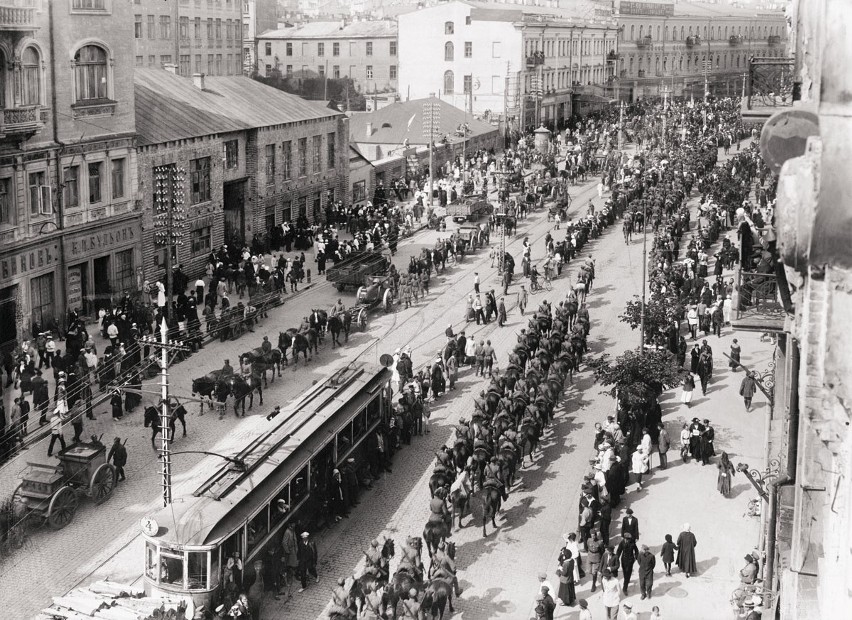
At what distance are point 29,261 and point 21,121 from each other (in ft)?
14.6

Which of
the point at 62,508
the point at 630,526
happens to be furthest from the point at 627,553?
the point at 62,508

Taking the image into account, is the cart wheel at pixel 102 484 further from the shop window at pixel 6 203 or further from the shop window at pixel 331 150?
the shop window at pixel 331 150

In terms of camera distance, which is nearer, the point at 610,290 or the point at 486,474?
the point at 486,474

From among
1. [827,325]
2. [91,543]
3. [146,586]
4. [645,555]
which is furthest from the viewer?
[91,543]

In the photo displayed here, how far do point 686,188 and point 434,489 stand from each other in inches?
1795

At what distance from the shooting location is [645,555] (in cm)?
2156

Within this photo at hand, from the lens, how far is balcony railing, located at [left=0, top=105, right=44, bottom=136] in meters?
35.2

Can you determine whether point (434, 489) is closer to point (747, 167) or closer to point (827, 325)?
point (827, 325)

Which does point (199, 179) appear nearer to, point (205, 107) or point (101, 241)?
point (205, 107)

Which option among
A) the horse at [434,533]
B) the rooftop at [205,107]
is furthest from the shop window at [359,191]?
the horse at [434,533]

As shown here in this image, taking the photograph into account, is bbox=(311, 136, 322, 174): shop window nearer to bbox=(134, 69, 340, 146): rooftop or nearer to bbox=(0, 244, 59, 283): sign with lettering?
bbox=(134, 69, 340, 146): rooftop

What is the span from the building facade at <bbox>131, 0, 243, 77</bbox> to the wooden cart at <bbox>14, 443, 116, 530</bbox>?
2602 inches

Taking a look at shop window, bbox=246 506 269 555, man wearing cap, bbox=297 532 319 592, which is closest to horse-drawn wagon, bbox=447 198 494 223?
man wearing cap, bbox=297 532 319 592

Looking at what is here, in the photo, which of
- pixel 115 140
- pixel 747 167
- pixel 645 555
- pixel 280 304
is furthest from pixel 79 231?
pixel 747 167
